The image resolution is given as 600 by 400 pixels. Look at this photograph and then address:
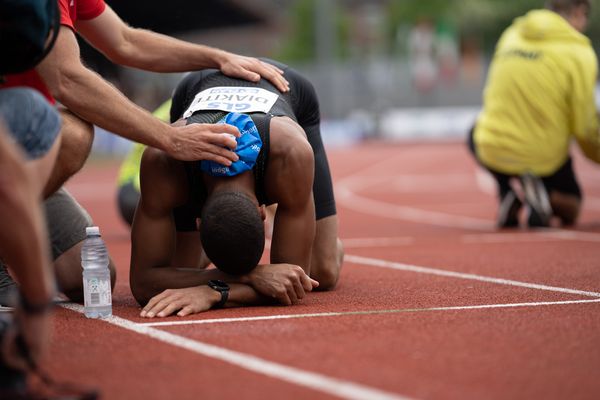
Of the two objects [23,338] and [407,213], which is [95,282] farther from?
[407,213]

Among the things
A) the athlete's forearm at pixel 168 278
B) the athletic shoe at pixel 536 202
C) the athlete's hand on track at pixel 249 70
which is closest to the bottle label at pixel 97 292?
the athlete's forearm at pixel 168 278

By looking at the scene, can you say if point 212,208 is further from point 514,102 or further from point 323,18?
point 323,18

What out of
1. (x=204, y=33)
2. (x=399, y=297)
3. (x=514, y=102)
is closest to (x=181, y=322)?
(x=399, y=297)

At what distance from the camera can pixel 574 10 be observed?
10.9m

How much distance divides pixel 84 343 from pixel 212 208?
2.94ft

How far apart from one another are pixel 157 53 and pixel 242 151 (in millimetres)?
1630

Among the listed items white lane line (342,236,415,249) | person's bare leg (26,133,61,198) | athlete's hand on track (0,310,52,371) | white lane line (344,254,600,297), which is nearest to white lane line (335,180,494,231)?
white lane line (342,236,415,249)

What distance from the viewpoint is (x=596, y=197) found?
15.3 meters

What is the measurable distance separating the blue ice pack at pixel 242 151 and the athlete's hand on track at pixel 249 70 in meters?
0.78

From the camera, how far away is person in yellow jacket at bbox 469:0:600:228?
34.4 ft

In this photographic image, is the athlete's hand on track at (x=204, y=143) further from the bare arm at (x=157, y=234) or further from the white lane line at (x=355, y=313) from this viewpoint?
the white lane line at (x=355, y=313)

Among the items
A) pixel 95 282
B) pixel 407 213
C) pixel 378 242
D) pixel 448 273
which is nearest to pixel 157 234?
pixel 95 282

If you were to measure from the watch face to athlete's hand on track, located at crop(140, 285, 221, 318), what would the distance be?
0.03 m

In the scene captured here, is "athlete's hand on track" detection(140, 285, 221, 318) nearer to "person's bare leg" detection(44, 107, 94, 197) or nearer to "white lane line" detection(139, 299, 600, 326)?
"white lane line" detection(139, 299, 600, 326)
